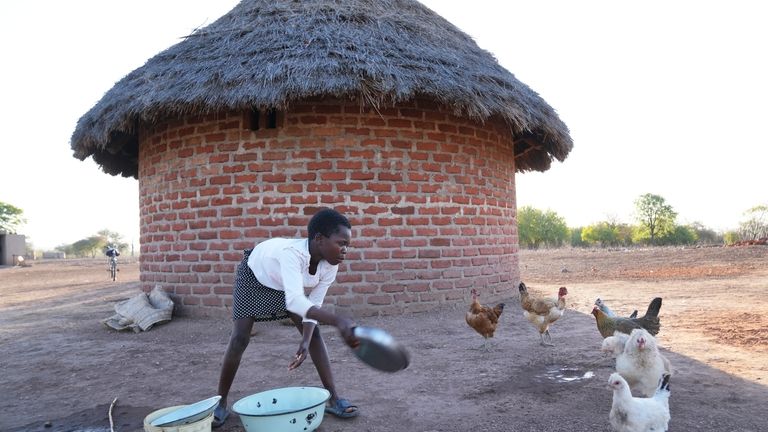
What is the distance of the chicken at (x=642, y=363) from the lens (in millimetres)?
2832

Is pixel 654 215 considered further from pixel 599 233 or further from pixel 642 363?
pixel 642 363

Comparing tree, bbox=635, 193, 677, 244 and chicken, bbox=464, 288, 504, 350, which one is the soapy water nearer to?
chicken, bbox=464, 288, 504, 350

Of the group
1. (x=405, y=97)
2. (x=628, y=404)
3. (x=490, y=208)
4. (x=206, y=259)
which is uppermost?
(x=405, y=97)

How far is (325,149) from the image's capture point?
5.51 m

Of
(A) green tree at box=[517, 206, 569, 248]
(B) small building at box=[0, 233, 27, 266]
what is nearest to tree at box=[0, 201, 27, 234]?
(B) small building at box=[0, 233, 27, 266]

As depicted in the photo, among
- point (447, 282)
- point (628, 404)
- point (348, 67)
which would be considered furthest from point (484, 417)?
point (348, 67)

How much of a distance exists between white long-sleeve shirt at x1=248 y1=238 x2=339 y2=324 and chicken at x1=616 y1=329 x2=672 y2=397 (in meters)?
1.72

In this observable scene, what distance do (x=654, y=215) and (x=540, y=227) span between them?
8.43 m

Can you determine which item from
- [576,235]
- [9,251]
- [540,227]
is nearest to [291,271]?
[9,251]

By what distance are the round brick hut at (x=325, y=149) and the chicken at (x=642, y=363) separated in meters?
2.94

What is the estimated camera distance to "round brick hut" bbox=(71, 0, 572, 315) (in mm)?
5387

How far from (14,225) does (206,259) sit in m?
50.2

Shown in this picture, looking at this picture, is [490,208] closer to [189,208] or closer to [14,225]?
[189,208]

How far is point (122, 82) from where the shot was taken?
259 inches
